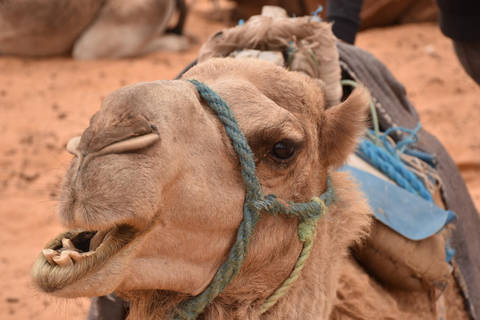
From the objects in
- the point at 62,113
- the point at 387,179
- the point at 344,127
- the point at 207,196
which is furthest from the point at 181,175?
the point at 62,113

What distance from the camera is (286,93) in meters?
1.67

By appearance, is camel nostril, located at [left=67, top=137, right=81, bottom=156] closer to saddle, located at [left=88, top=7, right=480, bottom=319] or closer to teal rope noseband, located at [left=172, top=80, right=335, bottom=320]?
teal rope noseband, located at [left=172, top=80, right=335, bottom=320]

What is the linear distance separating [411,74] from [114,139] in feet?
20.2

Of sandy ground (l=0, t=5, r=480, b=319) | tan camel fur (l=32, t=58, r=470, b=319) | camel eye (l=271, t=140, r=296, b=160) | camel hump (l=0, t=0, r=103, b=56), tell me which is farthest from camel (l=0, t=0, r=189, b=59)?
camel eye (l=271, t=140, r=296, b=160)

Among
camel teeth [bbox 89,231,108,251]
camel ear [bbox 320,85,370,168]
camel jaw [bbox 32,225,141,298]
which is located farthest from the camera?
camel ear [bbox 320,85,370,168]

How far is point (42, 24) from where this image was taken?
7930mm

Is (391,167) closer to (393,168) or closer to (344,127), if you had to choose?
(393,168)

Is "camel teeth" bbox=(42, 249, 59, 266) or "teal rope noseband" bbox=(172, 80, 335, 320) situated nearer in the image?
"camel teeth" bbox=(42, 249, 59, 266)

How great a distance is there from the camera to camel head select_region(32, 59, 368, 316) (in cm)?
122

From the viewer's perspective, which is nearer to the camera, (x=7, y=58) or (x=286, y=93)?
(x=286, y=93)

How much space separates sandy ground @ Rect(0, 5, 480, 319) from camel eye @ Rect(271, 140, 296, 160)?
5.33 ft

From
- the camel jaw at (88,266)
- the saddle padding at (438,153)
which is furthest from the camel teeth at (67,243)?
the saddle padding at (438,153)

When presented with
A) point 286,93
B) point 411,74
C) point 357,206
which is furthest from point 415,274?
point 411,74

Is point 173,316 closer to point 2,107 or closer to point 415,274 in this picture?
point 415,274
